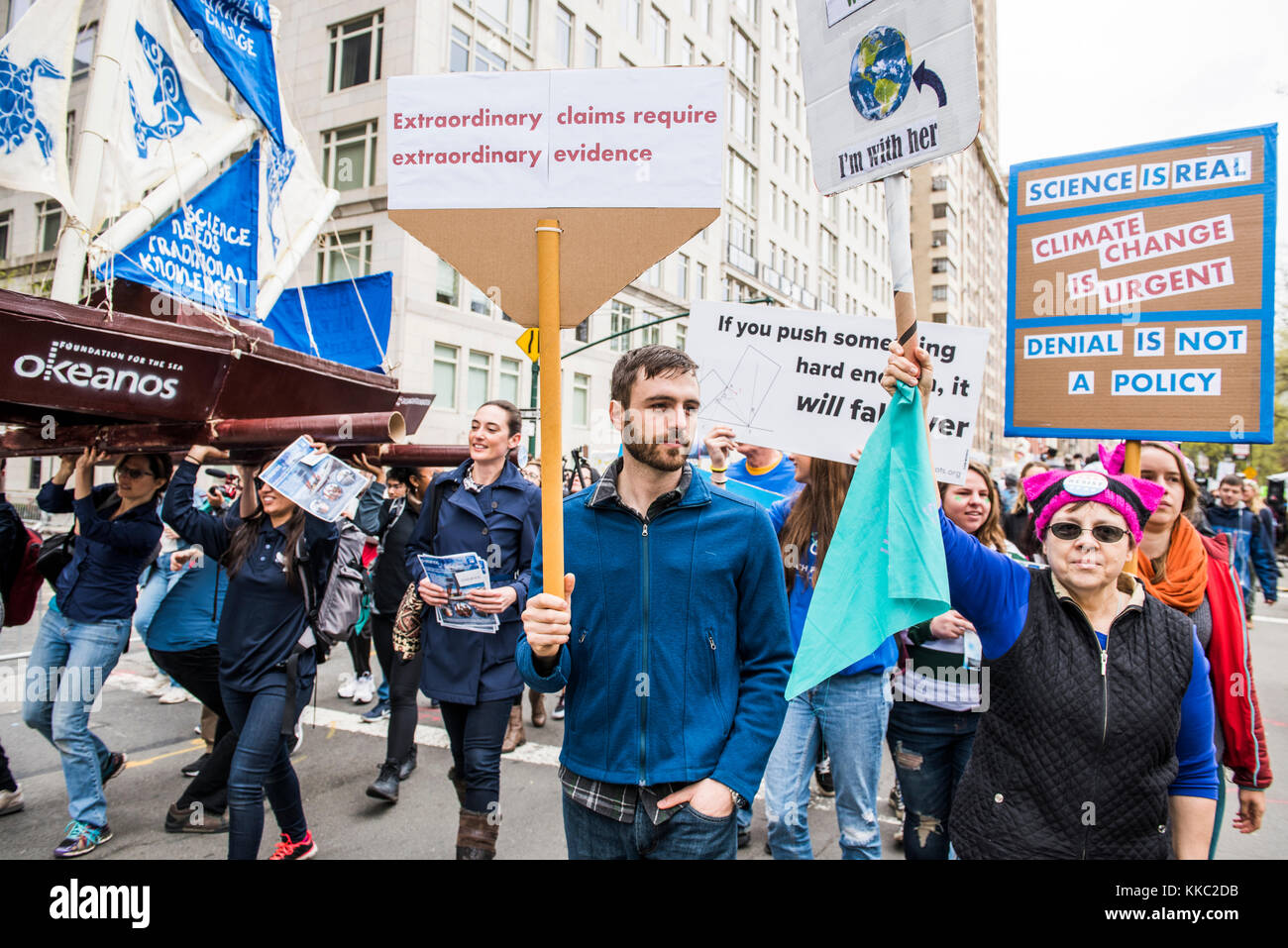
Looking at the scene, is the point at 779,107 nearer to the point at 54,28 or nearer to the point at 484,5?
the point at 484,5

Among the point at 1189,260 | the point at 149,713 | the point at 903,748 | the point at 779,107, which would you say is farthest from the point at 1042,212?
the point at 779,107

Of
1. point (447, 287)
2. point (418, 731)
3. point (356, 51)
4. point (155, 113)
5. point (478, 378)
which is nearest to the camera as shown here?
point (418, 731)

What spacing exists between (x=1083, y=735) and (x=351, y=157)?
91.9 feet

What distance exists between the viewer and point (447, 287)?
83.4ft

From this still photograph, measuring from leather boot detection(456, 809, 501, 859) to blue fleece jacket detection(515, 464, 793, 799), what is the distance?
5.12 ft

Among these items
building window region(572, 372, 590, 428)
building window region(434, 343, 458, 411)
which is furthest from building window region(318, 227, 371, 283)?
building window region(572, 372, 590, 428)

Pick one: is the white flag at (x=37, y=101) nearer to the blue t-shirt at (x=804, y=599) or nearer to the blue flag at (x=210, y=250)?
the blue flag at (x=210, y=250)

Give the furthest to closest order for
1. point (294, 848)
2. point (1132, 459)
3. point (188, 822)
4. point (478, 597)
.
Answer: point (188, 822), point (294, 848), point (478, 597), point (1132, 459)

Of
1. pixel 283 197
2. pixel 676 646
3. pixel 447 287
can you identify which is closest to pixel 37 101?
pixel 283 197

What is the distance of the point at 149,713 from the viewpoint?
6.67m

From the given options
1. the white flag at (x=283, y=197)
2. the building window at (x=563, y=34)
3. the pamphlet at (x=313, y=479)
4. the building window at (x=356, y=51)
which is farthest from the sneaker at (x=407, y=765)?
the building window at (x=563, y=34)

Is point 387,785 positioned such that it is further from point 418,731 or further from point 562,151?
point 562,151

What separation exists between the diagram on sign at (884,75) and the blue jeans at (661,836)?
1.85 m

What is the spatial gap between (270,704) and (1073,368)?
3873mm
